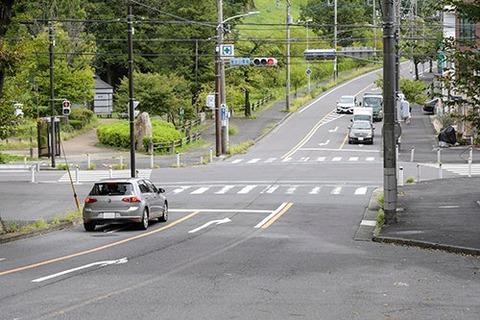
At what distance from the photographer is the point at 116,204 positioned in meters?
25.5

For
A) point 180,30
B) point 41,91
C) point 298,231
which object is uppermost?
point 180,30

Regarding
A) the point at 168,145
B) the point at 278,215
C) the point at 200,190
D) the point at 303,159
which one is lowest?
the point at 278,215

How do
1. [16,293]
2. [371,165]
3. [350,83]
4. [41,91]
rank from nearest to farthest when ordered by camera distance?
[16,293], [371,165], [41,91], [350,83]

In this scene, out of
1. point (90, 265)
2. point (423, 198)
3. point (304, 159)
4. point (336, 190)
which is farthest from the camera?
point (304, 159)

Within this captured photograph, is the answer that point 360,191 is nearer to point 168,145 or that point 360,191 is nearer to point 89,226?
point 89,226

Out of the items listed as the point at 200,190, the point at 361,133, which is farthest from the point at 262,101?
the point at 200,190

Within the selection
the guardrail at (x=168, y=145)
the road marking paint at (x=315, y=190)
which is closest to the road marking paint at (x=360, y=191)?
the road marking paint at (x=315, y=190)

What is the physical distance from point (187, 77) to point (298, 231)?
57999 millimetres

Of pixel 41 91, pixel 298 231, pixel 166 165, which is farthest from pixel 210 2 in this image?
pixel 298 231

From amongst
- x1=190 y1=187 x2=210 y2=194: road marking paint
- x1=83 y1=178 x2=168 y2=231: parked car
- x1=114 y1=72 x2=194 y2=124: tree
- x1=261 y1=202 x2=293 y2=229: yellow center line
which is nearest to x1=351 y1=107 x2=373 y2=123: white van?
x1=114 y1=72 x2=194 y2=124: tree

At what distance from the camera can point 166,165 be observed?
173ft

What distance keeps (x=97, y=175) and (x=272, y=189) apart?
457 inches

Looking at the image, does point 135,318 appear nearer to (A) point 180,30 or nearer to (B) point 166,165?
(B) point 166,165

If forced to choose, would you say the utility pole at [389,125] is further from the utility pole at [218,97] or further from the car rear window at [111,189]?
the utility pole at [218,97]
